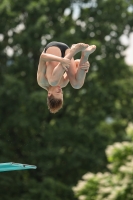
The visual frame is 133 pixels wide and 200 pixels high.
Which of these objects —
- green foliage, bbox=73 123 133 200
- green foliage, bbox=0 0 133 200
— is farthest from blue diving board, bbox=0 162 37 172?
green foliage, bbox=0 0 133 200

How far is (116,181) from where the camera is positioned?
15.9m

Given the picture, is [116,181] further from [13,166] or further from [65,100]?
[13,166]

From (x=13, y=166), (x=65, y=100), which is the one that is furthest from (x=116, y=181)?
(x=13, y=166)

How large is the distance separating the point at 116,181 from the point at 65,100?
7812 millimetres

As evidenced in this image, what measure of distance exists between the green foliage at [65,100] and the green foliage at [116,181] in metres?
6.03

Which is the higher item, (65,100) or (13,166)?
(65,100)

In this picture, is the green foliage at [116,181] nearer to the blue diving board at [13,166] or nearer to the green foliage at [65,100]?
the green foliage at [65,100]

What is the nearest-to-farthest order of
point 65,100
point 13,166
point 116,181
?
point 13,166, point 116,181, point 65,100

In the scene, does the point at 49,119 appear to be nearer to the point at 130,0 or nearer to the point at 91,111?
the point at 91,111

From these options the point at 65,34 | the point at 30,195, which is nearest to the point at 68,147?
the point at 30,195

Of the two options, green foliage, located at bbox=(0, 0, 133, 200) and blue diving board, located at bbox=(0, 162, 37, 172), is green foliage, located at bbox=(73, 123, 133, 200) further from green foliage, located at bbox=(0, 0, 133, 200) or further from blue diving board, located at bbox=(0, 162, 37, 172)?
blue diving board, located at bbox=(0, 162, 37, 172)

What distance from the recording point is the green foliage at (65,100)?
22.6 meters

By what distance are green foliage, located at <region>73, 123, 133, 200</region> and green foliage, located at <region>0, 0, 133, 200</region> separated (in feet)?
19.8

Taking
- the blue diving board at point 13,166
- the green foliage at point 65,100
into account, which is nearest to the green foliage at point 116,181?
the green foliage at point 65,100
